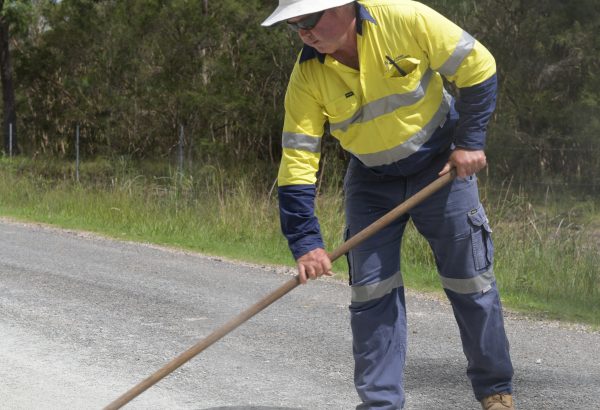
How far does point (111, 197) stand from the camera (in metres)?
12.9

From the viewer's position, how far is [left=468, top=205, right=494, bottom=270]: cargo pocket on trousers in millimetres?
3799

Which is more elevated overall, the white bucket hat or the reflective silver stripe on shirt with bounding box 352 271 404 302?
the white bucket hat

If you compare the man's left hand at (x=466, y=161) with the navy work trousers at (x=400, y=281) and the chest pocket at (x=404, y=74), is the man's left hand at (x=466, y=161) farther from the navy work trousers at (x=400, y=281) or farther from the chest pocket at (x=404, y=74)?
the chest pocket at (x=404, y=74)

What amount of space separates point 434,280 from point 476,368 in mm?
3911

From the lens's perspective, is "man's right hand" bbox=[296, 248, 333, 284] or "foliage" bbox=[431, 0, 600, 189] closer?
"man's right hand" bbox=[296, 248, 333, 284]

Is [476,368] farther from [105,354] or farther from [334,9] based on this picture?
[105,354]

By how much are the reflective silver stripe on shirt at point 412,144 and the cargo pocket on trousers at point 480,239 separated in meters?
0.36

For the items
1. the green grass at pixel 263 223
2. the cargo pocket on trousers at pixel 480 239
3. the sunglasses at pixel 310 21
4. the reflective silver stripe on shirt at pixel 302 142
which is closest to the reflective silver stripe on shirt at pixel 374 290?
the cargo pocket on trousers at pixel 480 239

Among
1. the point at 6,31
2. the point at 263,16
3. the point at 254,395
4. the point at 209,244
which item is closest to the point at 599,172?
the point at 209,244

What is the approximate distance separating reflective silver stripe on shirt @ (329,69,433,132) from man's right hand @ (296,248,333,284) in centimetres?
53

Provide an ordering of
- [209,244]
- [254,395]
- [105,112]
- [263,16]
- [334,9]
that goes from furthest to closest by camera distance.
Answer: [105,112] → [263,16] → [209,244] → [254,395] → [334,9]

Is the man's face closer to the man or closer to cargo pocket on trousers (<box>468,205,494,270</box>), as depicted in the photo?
the man

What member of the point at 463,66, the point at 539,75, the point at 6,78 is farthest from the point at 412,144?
the point at 6,78

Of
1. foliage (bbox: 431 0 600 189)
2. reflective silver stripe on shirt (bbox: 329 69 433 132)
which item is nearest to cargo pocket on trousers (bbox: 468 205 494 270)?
reflective silver stripe on shirt (bbox: 329 69 433 132)
